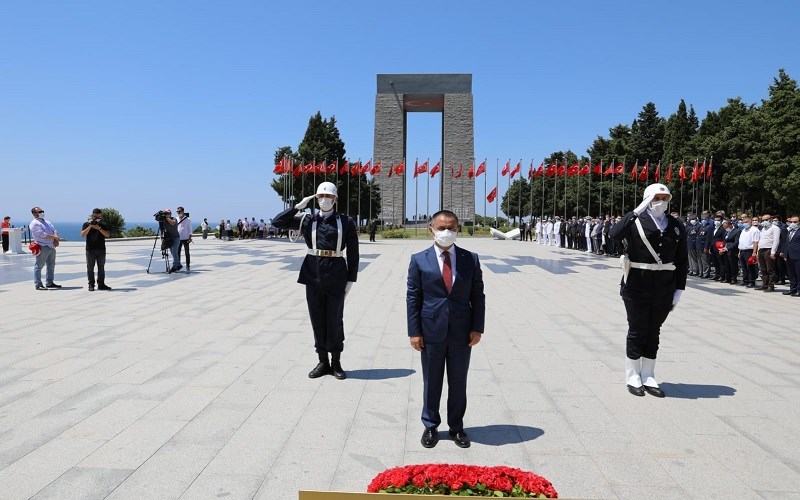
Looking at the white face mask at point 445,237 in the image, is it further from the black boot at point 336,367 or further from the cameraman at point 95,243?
the cameraman at point 95,243

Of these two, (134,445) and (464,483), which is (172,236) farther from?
(464,483)

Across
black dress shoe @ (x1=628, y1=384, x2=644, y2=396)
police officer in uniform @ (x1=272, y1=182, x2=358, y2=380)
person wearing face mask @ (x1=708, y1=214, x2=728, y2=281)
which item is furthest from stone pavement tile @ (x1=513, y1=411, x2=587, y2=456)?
person wearing face mask @ (x1=708, y1=214, x2=728, y2=281)

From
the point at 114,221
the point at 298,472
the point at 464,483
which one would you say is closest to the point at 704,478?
the point at 464,483

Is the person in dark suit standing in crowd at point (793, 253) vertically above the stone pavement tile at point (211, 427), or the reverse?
the person in dark suit standing in crowd at point (793, 253)

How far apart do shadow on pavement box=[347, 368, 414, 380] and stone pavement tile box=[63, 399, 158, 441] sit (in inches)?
79.5

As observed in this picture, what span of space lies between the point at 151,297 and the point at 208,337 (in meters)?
4.59

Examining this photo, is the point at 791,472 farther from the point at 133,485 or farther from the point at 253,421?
the point at 133,485

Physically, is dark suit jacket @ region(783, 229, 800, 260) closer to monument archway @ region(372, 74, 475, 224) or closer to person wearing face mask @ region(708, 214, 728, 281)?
person wearing face mask @ region(708, 214, 728, 281)

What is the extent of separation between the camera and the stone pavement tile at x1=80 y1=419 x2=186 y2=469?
3934 millimetres

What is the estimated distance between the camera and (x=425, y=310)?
4.29 m

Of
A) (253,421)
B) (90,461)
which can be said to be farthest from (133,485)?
(253,421)

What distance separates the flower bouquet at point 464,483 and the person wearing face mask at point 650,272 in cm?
349

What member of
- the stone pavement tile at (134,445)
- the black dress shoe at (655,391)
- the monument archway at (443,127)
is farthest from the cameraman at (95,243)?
the monument archway at (443,127)

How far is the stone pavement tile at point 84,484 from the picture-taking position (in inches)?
136
